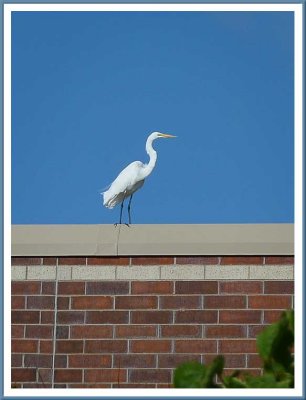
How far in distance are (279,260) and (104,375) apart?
1.42m

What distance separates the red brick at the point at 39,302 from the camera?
637 cm

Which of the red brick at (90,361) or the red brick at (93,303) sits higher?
the red brick at (93,303)

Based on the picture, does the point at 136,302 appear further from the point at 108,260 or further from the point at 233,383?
the point at 233,383

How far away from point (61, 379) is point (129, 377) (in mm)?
462

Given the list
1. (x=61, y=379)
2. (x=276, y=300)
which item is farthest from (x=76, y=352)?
(x=276, y=300)

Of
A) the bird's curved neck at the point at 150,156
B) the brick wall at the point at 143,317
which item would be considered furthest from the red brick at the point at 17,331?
the bird's curved neck at the point at 150,156

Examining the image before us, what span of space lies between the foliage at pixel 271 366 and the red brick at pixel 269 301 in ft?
13.2

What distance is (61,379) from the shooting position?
6.21 meters

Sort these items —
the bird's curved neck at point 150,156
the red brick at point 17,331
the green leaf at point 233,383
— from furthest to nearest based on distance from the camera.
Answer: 1. the bird's curved neck at point 150,156
2. the red brick at point 17,331
3. the green leaf at point 233,383

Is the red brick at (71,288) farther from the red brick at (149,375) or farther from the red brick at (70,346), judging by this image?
the red brick at (149,375)

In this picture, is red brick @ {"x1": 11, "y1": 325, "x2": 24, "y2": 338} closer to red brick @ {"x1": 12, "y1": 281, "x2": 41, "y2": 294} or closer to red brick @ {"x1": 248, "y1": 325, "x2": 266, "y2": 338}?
red brick @ {"x1": 12, "y1": 281, "x2": 41, "y2": 294}

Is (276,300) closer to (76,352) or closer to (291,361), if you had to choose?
(76,352)

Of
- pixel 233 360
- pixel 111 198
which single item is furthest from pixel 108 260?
pixel 111 198

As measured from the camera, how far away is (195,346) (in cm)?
617
